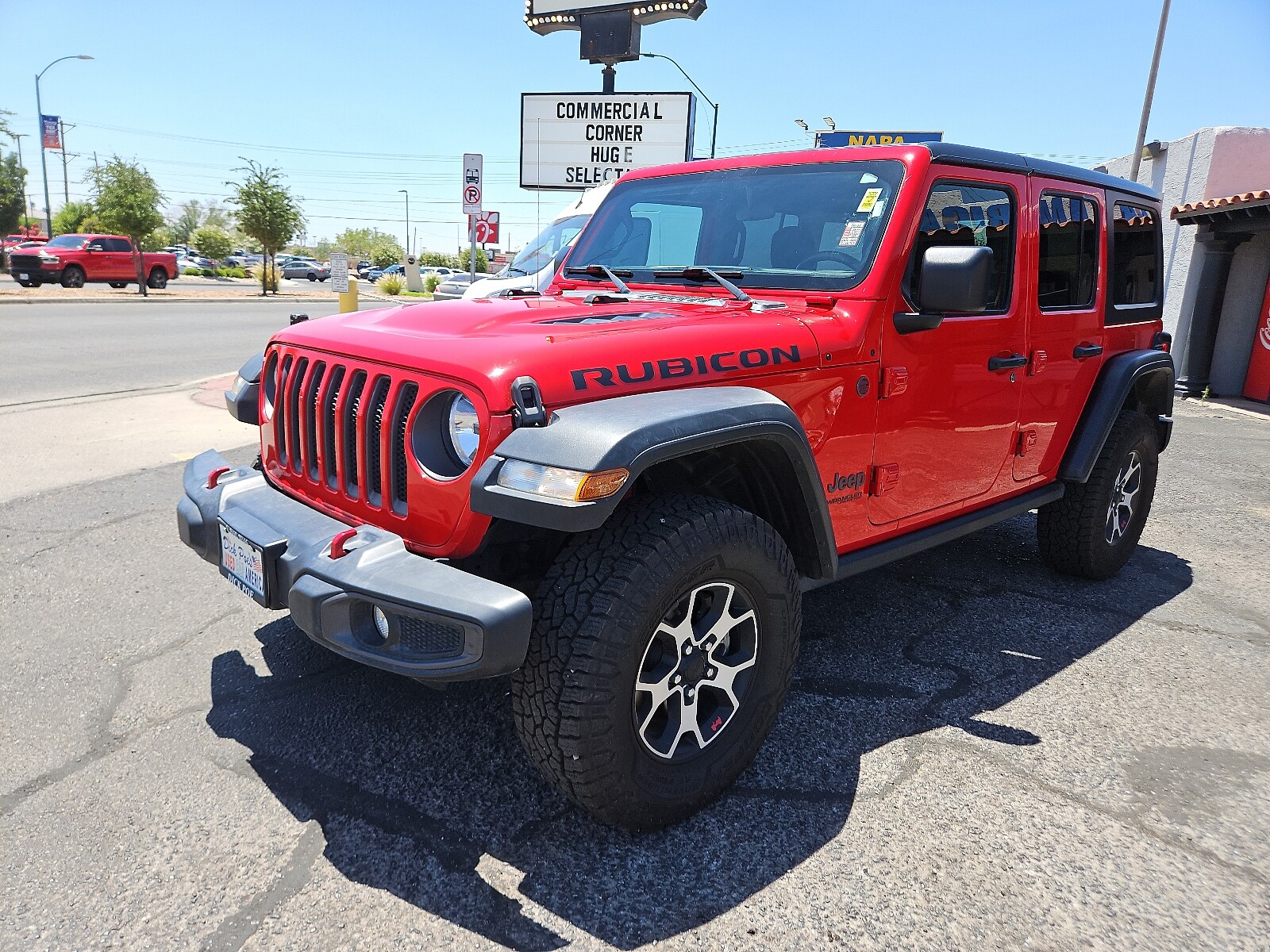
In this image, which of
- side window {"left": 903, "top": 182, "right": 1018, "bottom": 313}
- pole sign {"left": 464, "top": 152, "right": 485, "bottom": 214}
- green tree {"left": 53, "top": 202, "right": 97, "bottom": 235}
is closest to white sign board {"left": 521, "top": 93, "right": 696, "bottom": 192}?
pole sign {"left": 464, "top": 152, "right": 485, "bottom": 214}

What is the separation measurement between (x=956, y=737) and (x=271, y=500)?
2350 mm

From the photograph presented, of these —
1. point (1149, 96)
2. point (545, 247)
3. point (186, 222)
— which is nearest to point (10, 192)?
point (545, 247)

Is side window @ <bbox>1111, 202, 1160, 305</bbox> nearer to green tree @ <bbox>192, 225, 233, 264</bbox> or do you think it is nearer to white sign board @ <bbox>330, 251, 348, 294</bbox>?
white sign board @ <bbox>330, 251, 348, 294</bbox>

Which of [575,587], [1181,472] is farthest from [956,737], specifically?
[1181,472]

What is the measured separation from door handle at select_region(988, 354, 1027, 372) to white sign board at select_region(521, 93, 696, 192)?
11009 millimetres

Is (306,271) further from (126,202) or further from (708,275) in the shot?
(708,275)

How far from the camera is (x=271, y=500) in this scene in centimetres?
264

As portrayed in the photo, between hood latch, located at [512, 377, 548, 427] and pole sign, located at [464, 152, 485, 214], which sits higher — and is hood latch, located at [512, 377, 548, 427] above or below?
below

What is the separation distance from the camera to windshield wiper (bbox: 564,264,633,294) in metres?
3.46

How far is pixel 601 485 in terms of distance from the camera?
2.02 metres

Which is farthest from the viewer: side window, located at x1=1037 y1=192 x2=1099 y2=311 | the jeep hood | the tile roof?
the tile roof

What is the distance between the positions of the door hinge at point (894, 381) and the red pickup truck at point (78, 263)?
1202 inches

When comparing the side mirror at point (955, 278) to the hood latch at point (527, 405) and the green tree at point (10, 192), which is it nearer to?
the hood latch at point (527, 405)

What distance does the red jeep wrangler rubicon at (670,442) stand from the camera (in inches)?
82.5
